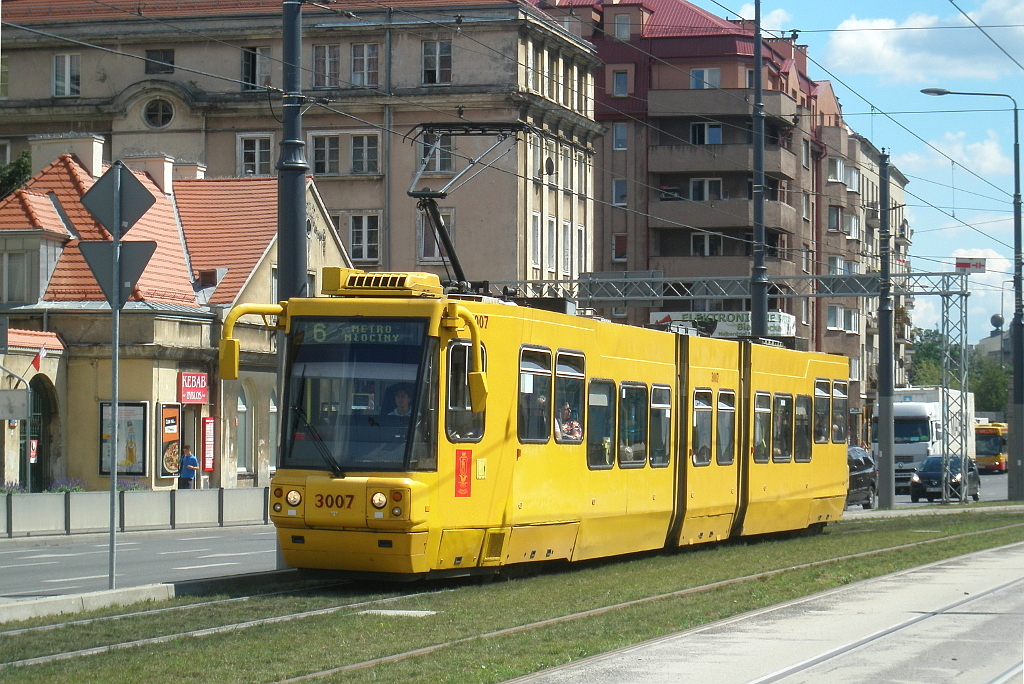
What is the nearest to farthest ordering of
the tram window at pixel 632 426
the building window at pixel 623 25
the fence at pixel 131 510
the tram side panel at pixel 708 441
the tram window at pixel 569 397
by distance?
the tram window at pixel 569 397 → the tram window at pixel 632 426 → the tram side panel at pixel 708 441 → the fence at pixel 131 510 → the building window at pixel 623 25

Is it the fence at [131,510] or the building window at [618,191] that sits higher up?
the building window at [618,191]

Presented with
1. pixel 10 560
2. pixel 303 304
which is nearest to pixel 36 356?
pixel 10 560

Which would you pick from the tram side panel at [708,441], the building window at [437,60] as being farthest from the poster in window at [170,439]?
the building window at [437,60]

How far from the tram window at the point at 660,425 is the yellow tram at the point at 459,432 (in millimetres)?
29

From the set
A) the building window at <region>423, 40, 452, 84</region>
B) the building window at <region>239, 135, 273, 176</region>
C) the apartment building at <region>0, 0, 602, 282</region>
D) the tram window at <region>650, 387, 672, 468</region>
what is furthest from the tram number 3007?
the building window at <region>239, 135, 273, 176</region>

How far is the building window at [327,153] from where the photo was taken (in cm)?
5669

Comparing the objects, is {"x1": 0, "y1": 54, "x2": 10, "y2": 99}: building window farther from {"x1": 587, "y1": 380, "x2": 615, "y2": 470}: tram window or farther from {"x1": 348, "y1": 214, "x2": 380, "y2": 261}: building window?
{"x1": 587, "y1": 380, "x2": 615, "y2": 470}: tram window

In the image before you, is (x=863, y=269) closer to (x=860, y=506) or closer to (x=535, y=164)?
(x=535, y=164)

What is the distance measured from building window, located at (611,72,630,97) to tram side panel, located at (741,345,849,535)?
50.7 m

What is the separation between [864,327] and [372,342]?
80.0 meters

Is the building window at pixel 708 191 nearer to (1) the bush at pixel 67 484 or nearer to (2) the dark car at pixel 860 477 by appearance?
(2) the dark car at pixel 860 477

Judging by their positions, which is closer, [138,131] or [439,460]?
[439,460]

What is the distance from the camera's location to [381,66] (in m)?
56.3

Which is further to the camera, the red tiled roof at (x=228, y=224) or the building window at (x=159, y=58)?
the building window at (x=159, y=58)
